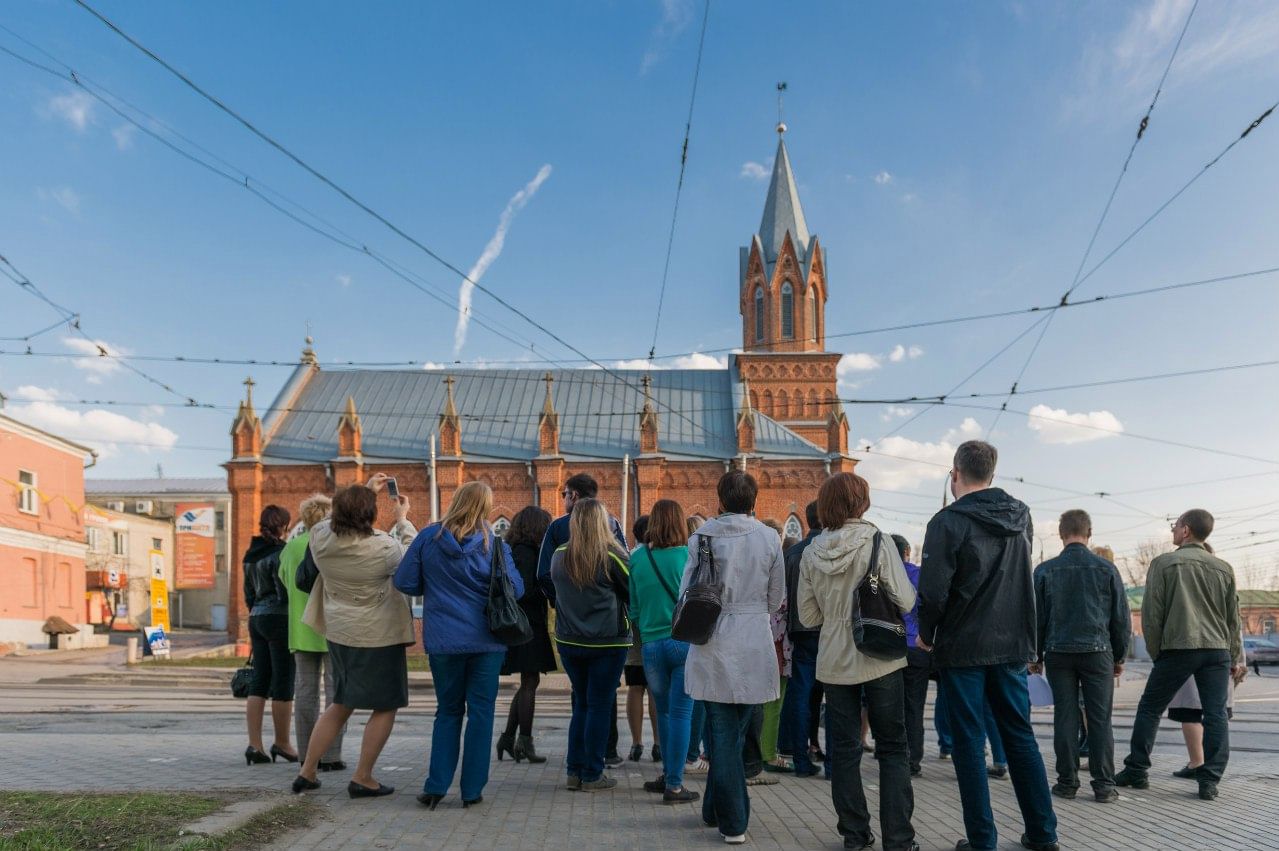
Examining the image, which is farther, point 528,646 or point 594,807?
point 528,646

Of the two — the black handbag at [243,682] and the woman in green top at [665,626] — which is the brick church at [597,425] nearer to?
the black handbag at [243,682]

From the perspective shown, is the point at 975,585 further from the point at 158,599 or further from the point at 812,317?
the point at 812,317

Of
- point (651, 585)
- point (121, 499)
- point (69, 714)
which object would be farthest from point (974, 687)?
point (121, 499)

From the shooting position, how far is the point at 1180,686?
25.8 feet

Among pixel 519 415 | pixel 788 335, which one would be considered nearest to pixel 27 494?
pixel 519 415

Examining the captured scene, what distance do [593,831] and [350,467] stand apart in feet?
127

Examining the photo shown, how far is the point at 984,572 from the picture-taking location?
18.3 feet

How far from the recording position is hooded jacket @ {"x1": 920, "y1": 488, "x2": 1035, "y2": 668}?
Result: 555 cm

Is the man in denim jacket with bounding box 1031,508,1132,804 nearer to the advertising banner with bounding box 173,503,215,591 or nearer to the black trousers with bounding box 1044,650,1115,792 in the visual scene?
the black trousers with bounding box 1044,650,1115,792

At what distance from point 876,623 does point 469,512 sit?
2690mm

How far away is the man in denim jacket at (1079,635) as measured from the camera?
7.36m

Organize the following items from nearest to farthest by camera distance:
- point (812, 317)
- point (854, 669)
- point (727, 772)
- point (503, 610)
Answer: point (854, 669) → point (727, 772) → point (503, 610) → point (812, 317)

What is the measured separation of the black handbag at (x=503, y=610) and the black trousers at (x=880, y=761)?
2.01m

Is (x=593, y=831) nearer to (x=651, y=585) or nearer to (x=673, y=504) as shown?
(x=651, y=585)
